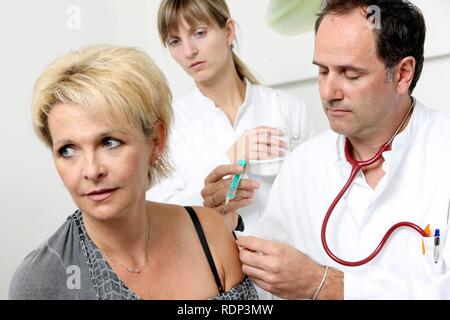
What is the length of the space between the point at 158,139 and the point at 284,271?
396mm

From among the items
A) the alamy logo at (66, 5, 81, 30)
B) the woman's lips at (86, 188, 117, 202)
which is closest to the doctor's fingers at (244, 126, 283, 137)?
the woman's lips at (86, 188, 117, 202)

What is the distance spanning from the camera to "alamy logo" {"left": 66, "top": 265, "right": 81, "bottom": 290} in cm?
114

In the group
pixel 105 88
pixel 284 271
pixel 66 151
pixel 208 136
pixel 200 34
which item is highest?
pixel 200 34

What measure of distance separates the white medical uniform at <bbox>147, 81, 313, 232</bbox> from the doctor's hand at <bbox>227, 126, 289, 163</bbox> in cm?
12

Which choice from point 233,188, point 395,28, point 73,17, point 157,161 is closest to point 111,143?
point 157,161

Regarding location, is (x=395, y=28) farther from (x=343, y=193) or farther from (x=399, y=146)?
(x=343, y=193)

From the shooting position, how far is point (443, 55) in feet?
6.44

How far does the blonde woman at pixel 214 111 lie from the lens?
1889 mm

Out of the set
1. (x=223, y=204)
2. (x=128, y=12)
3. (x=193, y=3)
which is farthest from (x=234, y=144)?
(x=128, y=12)

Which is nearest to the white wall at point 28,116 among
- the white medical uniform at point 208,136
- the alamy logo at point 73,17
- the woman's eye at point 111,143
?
the alamy logo at point 73,17

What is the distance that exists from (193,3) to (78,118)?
2.95 feet

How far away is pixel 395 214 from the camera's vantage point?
58.4 inches

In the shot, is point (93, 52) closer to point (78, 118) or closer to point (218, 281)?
point (78, 118)

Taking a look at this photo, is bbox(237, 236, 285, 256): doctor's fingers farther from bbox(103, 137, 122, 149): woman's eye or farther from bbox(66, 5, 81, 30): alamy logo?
bbox(66, 5, 81, 30): alamy logo
